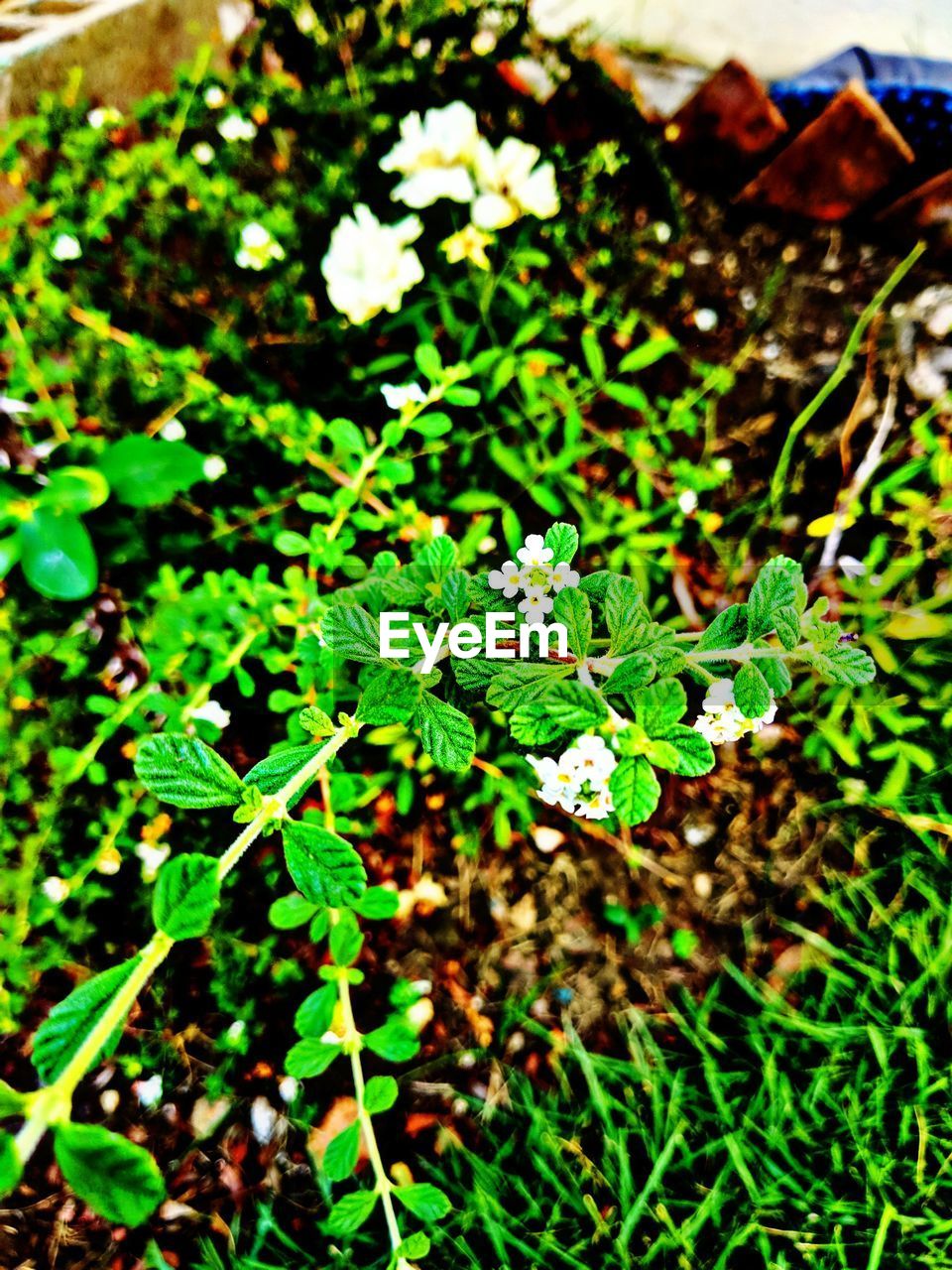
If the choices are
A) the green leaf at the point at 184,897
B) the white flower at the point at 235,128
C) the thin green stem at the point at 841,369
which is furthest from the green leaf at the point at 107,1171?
the white flower at the point at 235,128

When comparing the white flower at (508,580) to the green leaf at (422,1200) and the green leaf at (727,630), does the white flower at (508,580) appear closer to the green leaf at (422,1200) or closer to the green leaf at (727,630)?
the green leaf at (727,630)

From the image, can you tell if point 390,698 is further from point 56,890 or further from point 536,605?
point 56,890

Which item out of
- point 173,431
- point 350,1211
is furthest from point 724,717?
point 173,431

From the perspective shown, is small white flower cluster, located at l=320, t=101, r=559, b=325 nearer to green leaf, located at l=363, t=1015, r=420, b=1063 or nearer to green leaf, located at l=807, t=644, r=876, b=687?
green leaf, located at l=807, t=644, r=876, b=687

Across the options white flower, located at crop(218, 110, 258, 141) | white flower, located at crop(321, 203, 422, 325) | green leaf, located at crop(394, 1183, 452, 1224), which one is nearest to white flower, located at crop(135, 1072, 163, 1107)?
green leaf, located at crop(394, 1183, 452, 1224)

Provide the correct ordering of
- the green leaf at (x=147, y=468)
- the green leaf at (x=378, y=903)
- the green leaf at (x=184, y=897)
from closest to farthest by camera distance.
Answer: the green leaf at (x=184, y=897), the green leaf at (x=378, y=903), the green leaf at (x=147, y=468)

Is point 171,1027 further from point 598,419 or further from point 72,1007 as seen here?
point 598,419
